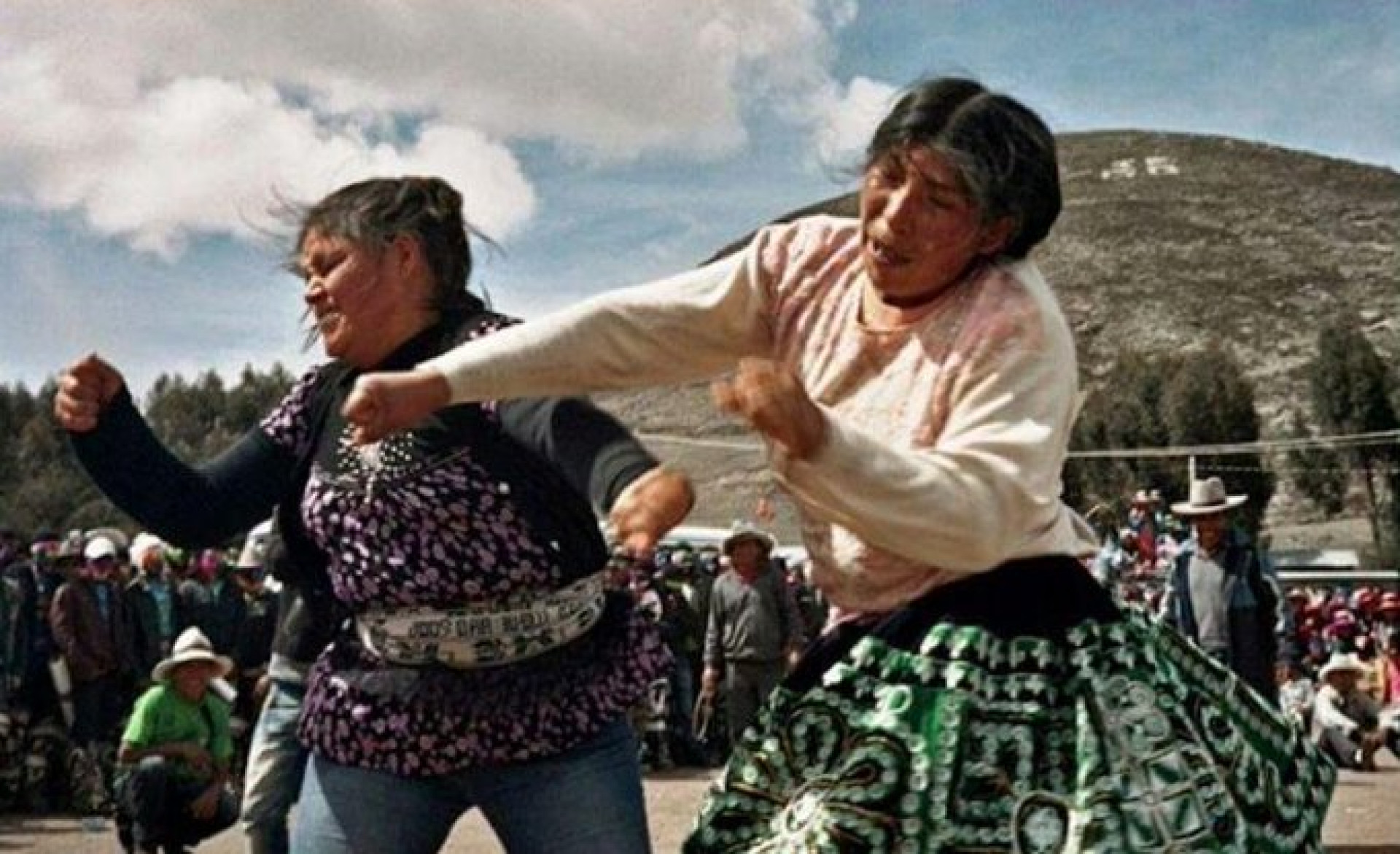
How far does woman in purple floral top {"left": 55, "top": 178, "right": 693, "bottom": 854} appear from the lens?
3.09 metres

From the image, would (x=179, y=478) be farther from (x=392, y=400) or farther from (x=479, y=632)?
(x=392, y=400)

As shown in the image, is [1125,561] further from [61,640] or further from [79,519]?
[79,519]

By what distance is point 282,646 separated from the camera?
5898mm

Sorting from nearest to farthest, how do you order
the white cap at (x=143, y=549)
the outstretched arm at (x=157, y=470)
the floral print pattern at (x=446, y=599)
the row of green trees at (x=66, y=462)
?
the floral print pattern at (x=446, y=599), the outstretched arm at (x=157, y=470), the white cap at (x=143, y=549), the row of green trees at (x=66, y=462)

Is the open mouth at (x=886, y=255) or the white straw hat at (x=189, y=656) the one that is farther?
the white straw hat at (x=189, y=656)

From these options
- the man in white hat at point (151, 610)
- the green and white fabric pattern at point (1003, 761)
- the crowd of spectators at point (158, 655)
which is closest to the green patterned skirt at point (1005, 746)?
the green and white fabric pattern at point (1003, 761)

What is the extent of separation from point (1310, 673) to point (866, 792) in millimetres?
16854

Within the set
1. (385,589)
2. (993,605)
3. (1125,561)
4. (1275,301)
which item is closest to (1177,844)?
(993,605)

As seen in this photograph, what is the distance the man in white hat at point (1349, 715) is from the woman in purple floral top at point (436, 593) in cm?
1059

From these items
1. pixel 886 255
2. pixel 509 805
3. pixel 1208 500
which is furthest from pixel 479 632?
pixel 1208 500

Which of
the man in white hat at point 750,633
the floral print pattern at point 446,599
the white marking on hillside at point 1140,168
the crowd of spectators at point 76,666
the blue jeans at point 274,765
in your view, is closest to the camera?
the floral print pattern at point 446,599

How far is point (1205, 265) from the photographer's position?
94375mm

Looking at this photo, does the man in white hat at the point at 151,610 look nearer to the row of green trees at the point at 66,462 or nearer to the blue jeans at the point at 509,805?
the blue jeans at the point at 509,805

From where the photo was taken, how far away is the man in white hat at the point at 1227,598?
31.2ft
